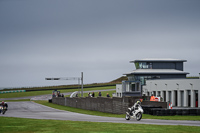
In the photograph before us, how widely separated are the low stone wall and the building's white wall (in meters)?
13.9

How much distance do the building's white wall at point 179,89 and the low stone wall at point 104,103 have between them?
13870 mm

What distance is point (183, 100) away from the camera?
6994 centimetres

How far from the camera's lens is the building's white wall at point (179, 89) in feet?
218

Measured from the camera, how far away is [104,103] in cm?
6244

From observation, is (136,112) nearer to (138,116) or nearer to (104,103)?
(138,116)

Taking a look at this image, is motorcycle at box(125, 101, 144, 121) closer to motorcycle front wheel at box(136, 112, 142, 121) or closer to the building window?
motorcycle front wheel at box(136, 112, 142, 121)

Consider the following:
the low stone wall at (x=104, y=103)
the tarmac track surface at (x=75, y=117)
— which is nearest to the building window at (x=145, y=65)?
the low stone wall at (x=104, y=103)

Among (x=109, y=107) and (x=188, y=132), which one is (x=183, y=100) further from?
(x=188, y=132)

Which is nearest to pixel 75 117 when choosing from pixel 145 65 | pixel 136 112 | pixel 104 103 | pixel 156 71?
pixel 136 112

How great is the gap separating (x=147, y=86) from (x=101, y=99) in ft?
83.9

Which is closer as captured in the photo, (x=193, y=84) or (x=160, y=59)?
(x=193, y=84)

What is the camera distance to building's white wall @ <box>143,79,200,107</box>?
6631cm

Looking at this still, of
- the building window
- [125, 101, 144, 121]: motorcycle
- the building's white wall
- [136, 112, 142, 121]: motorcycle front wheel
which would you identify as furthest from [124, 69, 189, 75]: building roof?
[136, 112, 142, 121]: motorcycle front wheel

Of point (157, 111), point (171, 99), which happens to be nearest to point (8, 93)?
point (171, 99)
